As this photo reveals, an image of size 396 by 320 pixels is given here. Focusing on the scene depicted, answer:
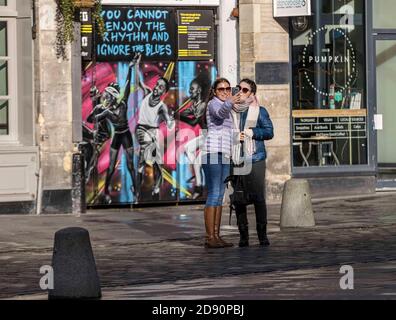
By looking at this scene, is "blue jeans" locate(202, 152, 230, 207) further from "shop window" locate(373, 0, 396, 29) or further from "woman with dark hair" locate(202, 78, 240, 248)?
"shop window" locate(373, 0, 396, 29)

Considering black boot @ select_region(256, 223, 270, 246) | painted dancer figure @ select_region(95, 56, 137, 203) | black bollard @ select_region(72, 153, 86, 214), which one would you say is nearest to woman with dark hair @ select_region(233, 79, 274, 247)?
black boot @ select_region(256, 223, 270, 246)

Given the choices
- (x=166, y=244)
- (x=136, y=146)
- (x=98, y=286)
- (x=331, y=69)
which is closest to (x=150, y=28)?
(x=136, y=146)

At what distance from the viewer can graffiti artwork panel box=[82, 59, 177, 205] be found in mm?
19578

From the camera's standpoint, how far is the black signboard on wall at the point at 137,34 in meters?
19.8

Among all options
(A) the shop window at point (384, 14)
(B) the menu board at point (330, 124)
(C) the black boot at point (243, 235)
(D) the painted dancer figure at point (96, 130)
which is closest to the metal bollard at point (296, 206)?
(C) the black boot at point (243, 235)

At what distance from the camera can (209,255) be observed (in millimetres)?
14016

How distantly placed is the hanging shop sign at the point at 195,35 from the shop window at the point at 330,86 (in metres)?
1.52

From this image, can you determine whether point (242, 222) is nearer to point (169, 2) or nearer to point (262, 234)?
point (262, 234)

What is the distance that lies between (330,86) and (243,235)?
23.5 ft

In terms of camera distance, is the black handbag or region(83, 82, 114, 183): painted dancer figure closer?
the black handbag

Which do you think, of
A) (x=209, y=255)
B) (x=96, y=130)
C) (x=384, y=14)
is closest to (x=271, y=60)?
(x=384, y=14)

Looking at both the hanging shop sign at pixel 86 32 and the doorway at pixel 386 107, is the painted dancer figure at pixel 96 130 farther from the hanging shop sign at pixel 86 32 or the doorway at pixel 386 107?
the doorway at pixel 386 107

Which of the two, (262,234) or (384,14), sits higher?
(384,14)
